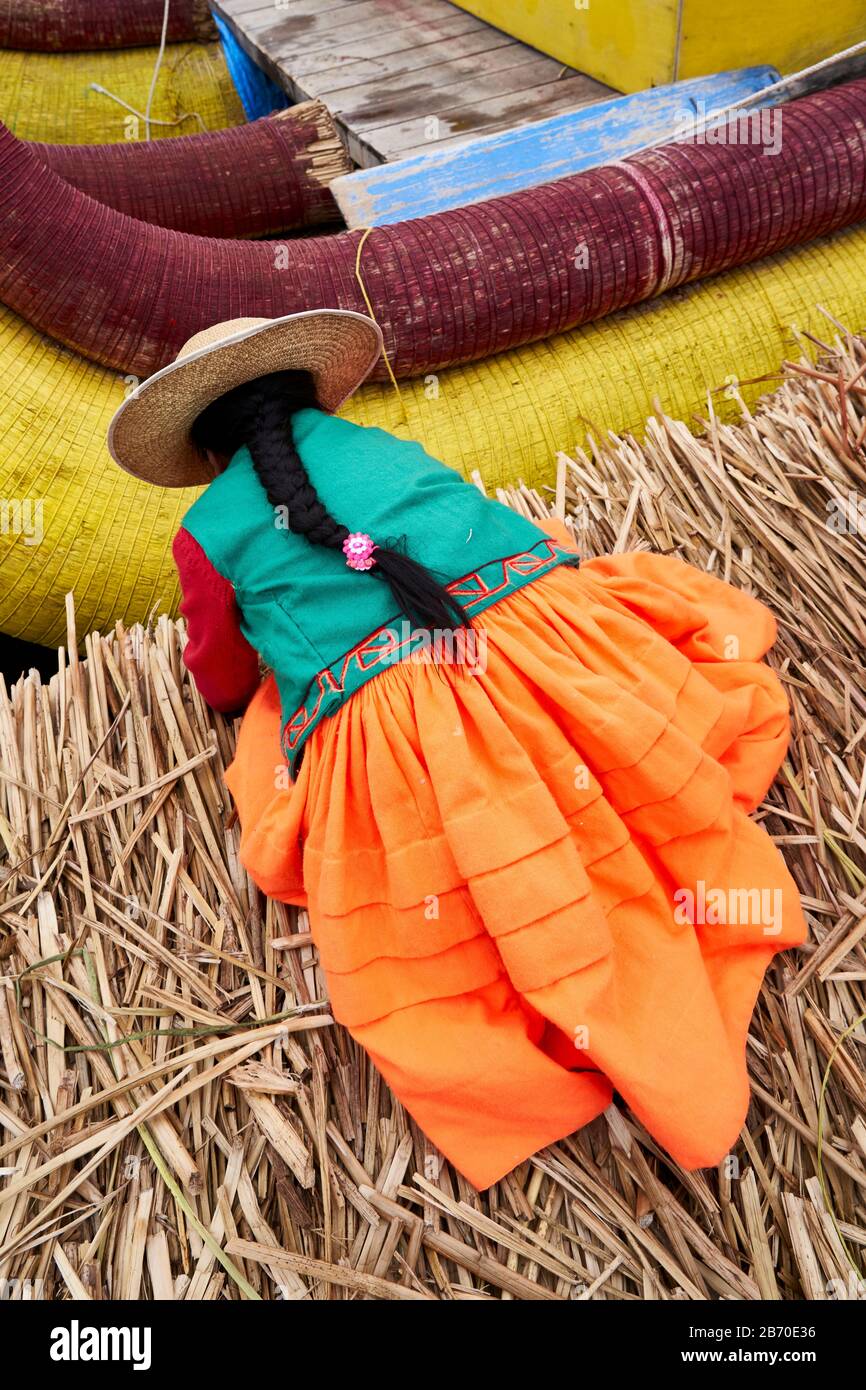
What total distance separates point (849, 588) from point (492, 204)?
1.37 m

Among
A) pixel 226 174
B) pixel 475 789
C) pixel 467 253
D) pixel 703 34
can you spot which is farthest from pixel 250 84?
pixel 475 789

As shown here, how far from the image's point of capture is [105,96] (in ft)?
14.1

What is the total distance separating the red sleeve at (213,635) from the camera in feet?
5.54

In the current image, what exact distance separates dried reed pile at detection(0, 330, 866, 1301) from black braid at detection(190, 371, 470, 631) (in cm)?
54

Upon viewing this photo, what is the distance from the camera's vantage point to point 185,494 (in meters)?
2.40

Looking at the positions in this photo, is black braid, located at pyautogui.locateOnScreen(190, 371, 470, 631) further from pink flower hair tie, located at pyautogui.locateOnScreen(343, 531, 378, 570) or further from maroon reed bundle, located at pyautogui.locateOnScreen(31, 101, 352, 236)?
maroon reed bundle, located at pyautogui.locateOnScreen(31, 101, 352, 236)

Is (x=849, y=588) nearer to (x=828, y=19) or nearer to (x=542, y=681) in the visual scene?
(x=542, y=681)

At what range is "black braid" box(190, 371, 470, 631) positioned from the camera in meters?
1.46

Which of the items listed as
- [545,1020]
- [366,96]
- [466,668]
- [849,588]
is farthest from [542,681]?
[366,96]

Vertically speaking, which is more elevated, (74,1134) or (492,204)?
(492,204)

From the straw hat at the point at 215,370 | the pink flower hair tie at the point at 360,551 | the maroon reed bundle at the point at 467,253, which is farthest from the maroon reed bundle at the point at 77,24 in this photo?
the pink flower hair tie at the point at 360,551

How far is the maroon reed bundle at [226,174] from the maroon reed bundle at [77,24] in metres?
1.33

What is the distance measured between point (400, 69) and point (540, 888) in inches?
138

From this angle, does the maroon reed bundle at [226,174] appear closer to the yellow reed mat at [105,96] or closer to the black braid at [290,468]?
the yellow reed mat at [105,96]
